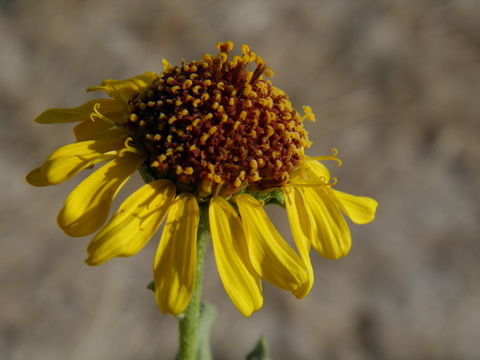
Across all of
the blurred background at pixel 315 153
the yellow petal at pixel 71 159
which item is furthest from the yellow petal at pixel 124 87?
the blurred background at pixel 315 153

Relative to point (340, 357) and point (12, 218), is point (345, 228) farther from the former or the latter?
point (12, 218)

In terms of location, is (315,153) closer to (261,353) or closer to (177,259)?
(261,353)

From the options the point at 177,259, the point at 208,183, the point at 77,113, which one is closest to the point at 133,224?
the point at 177,259

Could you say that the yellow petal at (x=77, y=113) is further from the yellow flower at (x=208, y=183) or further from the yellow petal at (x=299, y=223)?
the yellow petal at (x=299, y=223)

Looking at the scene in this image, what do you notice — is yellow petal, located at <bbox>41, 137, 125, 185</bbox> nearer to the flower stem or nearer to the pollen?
the pollen

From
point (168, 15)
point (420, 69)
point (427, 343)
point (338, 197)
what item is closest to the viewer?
point (338, 197)

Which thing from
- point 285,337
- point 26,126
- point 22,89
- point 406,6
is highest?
point 406,6

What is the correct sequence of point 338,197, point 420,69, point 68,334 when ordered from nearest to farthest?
point 338,197 < point 68,334 < point 420,69

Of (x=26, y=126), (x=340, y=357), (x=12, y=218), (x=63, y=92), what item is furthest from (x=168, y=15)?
(x=340, y=357)
